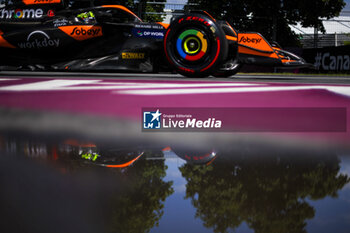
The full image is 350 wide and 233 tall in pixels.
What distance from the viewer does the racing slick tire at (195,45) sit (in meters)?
3.06

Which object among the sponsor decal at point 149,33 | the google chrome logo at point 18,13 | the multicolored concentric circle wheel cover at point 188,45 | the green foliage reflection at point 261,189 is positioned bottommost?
the green foliage reflection at point 261,189

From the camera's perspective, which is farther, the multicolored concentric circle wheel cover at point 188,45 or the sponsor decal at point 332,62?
the sponsor decal at point 332,62

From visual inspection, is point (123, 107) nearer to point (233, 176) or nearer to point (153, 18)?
point (233, 176)

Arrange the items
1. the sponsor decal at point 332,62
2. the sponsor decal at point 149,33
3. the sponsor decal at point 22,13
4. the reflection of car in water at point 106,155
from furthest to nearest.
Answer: the sponsor decal at point 332,62 → the sponsor decal at point 22,13 → the sponsor decal at point 149,33 → the reflection of car in water at point 106,155

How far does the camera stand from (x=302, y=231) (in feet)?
2.77

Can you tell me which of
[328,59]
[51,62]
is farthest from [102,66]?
[328,59]

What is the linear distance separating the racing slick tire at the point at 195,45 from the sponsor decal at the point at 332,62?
8895mm

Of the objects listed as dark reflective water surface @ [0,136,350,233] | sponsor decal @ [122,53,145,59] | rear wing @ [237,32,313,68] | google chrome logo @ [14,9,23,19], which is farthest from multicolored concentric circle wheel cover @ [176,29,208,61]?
google chrome logo @ [14,9,23,19]

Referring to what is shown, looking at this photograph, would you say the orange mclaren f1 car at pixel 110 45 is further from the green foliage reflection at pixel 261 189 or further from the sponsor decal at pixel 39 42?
the green foliage reflection at pixel 261 189

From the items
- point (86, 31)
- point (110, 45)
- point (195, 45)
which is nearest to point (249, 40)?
point (195, 45)

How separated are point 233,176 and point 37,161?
0.72 metres

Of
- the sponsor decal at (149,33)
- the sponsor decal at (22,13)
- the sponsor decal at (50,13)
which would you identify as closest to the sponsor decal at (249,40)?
the sponsor decal at (149,33)

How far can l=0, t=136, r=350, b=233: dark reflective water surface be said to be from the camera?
88cm

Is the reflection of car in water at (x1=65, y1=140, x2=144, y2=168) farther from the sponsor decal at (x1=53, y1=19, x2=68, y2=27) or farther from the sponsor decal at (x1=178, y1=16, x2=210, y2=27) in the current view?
the sponsor decal at (x1=53, y1=19, x2=68, y2=27)
